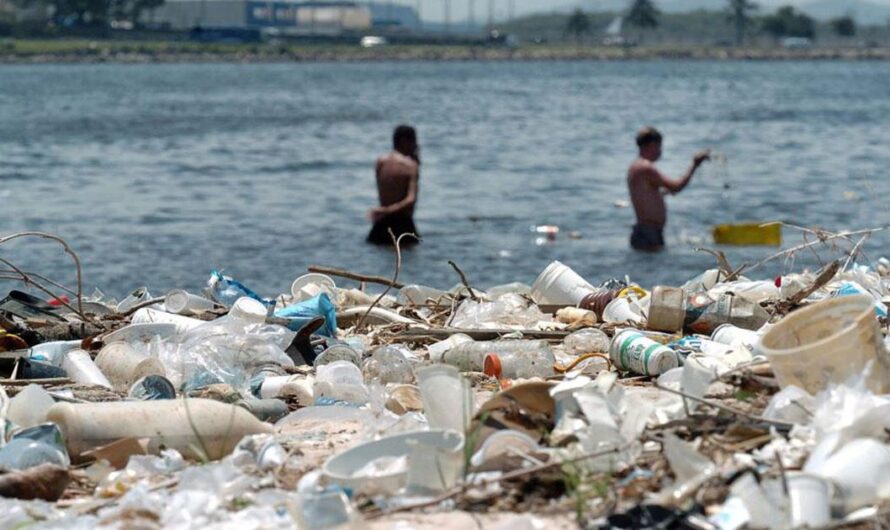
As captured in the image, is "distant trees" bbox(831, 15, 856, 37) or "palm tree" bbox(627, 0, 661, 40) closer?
"distant trees" bbox(831, 15, 856, 37)

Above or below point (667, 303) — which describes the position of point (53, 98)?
below

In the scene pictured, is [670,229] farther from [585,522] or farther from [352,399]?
[585,522]

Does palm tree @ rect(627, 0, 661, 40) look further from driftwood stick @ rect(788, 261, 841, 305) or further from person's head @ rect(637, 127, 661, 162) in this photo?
driftwood stick @ rect(788, 261, 841, 305)

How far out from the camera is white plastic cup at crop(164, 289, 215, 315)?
21.0 feet

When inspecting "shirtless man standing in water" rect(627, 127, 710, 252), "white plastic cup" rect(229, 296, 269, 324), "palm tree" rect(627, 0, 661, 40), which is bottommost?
"palm tree" rect(627, 0, 661, 40)

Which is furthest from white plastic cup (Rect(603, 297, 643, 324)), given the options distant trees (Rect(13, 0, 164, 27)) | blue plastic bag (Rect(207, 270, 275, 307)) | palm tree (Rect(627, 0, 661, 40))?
palm tree (Rect(627, 0, 661, 40))

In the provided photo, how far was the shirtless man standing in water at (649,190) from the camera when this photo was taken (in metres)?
12.8

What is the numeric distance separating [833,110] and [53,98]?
29.1m

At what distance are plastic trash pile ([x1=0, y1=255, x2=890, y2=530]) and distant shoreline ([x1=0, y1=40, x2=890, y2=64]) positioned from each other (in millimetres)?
109911

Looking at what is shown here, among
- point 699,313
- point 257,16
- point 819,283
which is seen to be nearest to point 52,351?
point 699,313

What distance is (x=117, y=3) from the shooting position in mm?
139750

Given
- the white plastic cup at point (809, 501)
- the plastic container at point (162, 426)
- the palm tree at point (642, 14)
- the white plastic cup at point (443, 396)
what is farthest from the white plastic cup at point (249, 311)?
the palm tree at point (642, 14)

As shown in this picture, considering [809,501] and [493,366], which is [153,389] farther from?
[809,501]

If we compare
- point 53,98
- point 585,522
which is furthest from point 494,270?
point 53,98
